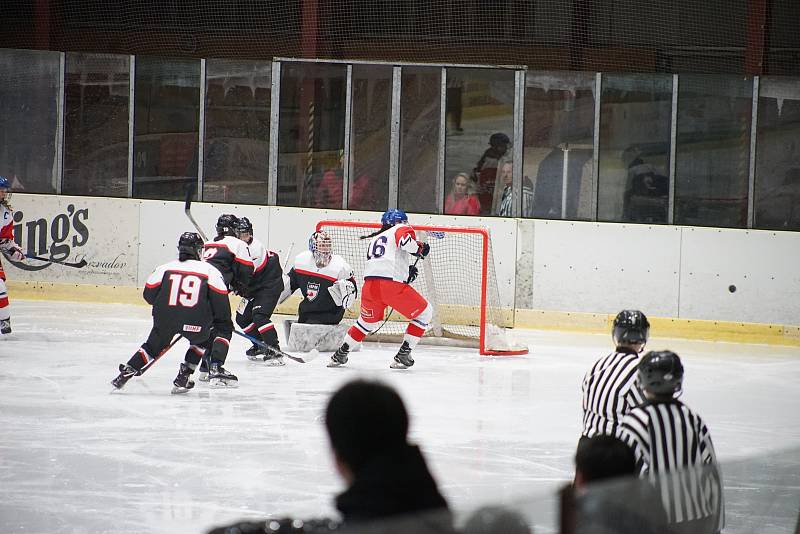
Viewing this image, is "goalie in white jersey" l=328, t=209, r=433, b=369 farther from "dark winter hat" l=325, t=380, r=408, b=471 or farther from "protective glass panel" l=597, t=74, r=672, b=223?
"dark winter hat" l=325, t=380, r=408, b=471

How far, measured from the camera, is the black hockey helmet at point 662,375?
123 inches

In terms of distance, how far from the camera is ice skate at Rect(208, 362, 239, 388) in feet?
24.6

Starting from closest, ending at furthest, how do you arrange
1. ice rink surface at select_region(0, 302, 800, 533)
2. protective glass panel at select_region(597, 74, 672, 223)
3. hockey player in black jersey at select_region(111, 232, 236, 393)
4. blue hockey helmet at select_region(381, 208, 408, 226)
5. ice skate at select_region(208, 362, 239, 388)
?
ice rink surface at select_region(0, 302, 800, 533) → hockey player in black jersey at select_region(111, 232, 236, 393) → ice skate at select_region(208, 362, 239, 388) → blue hockey helmet at select_region(381, 208, 408, 226) → protective glass panel at select_region(597, 74, 672, 223)

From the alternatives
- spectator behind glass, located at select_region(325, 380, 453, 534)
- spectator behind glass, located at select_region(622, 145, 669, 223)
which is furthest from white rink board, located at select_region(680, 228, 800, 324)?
spectator behind glass, located at select_region(325, 380, 453, 534)

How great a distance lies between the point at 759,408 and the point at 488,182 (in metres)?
5.36

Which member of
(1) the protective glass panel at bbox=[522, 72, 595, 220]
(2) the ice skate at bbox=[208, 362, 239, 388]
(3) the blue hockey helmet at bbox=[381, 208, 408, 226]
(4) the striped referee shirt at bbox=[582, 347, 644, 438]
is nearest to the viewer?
(4) the striped referee shirt at bbox=[582, 347, 644, 438]

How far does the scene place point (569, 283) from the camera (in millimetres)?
11359

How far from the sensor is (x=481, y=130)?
1230 centimetres

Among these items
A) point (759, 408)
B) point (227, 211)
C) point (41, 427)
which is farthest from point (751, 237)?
point (41, 427)

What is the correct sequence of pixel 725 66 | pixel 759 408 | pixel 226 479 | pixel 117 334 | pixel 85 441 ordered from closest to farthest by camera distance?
1. pixel 226 479
2. pixel 85 441
3. pixel 759 408
4. pixel 117 334
5. pixel 725 66

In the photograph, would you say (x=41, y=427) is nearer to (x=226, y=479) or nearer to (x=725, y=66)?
(x=226, y=479)

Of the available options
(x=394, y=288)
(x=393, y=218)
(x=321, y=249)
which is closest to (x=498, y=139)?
(x=393, y=218)

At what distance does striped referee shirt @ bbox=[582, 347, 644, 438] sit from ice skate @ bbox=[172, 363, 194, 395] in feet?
12.4

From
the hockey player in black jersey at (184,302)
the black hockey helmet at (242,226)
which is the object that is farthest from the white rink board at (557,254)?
the hockey player in black jersey at (184,302)
